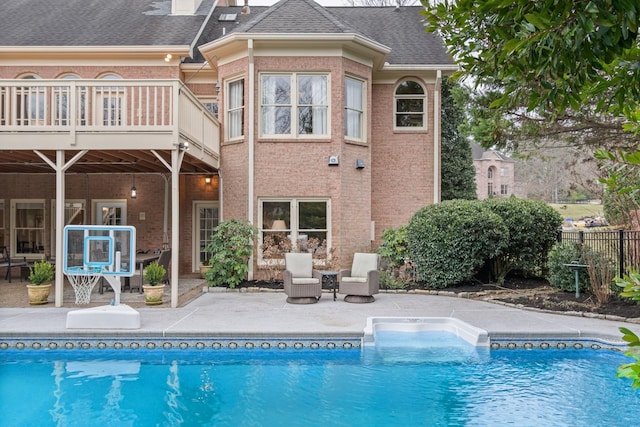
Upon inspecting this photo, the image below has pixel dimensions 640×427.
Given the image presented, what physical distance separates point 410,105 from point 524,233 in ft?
16.3

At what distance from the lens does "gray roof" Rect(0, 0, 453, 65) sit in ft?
40.2

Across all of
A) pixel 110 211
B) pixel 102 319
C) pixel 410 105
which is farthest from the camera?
pixel 110 211

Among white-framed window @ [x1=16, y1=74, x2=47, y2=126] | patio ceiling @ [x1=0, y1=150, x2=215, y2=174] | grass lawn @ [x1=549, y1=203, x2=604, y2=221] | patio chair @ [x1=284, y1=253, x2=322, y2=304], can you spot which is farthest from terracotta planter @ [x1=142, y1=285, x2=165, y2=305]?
grass lawn @ [x1=549, y1=203, x2=604, y2=221]

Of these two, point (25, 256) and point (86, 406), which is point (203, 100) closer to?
point (25, 256)

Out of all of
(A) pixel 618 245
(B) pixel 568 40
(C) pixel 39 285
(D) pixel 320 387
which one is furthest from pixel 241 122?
(B) pixel 568 40

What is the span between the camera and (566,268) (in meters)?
10.3

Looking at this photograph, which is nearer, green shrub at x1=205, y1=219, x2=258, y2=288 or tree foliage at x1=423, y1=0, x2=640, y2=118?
tree foliage at x1=423, y1=0, x2=640, y2=118

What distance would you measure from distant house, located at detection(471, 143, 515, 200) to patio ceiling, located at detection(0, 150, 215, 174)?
48.2m

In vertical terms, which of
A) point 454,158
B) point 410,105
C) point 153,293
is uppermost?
point 410,105

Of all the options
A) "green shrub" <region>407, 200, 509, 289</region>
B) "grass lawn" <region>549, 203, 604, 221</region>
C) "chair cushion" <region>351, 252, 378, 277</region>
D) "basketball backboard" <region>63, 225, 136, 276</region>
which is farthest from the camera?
"grass lawn" <region>549, 203, 604, 221</region>

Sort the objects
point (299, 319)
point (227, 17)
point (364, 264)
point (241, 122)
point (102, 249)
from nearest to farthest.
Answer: point (299, 319) → point (102, 249) → point (364, 264) → point (241, 122) → point (227, 17)

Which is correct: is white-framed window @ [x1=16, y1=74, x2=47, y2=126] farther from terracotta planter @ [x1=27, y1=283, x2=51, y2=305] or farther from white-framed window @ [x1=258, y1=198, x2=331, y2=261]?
white-framed window @ [x1=258, y1=198, x2=331, y2=261]

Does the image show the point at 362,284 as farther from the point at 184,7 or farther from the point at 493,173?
the point at 493,173

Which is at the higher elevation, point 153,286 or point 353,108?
point 353,108
